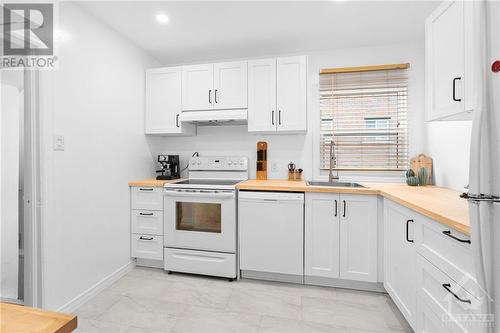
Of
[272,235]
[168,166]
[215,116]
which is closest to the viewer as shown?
[272,235]

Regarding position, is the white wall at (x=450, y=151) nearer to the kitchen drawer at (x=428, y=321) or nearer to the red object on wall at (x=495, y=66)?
the kitchen drawer at (x=428, y=321)

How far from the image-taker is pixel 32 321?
1.82 ft

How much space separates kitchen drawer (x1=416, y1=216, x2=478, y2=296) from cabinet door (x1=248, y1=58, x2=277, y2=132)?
5.75ft

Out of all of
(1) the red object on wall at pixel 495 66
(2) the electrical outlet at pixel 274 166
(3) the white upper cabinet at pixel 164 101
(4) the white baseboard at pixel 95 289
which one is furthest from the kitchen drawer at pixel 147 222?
(1) the red object on wall at pixel 495 66

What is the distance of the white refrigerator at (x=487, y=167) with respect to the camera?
0.83 metres

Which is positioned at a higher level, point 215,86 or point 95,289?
point 215,86

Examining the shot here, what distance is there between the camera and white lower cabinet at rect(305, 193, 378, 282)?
2256 mm

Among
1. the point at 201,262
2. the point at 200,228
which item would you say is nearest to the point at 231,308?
the point at 201,262

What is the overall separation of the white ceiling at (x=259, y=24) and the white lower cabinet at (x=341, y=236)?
166cm

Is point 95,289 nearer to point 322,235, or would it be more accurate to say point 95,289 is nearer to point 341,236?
point 322,235

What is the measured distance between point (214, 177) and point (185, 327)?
1.66 meters

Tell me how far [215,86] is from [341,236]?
6.98ft

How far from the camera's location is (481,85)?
0.85m

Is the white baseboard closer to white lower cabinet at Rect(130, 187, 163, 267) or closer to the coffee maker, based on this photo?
white lower cabinet at Rect(130, 187, 163, 267)
